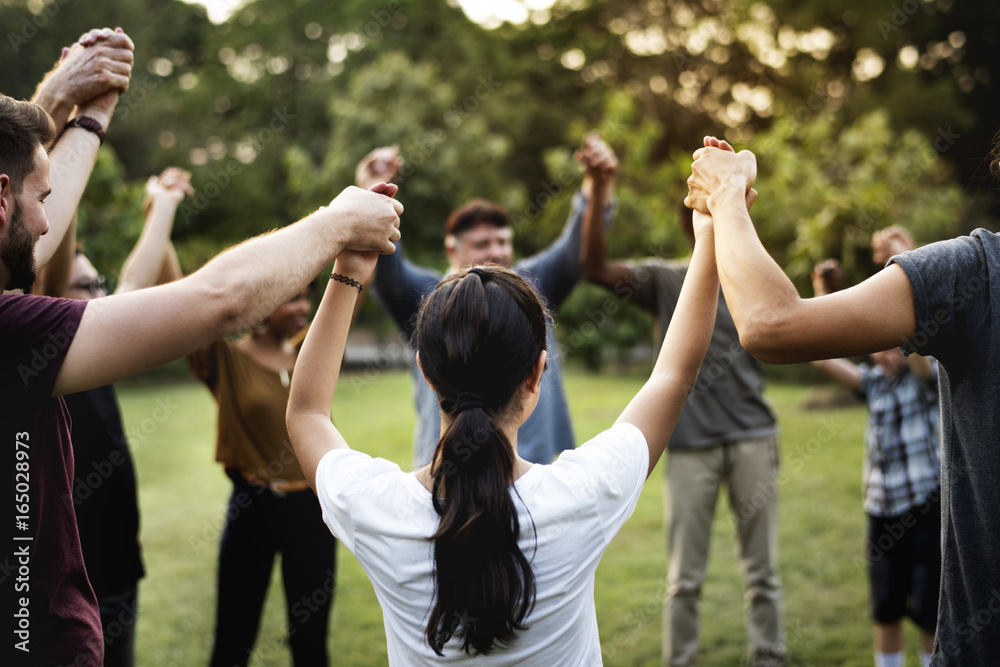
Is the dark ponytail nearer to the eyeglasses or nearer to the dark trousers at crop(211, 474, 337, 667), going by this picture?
the eyeglasses

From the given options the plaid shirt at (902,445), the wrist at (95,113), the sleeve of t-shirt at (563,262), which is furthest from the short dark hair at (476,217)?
the plaid shirt at (902,445)

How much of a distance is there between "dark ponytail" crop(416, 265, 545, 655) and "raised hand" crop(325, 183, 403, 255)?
0.19 metres

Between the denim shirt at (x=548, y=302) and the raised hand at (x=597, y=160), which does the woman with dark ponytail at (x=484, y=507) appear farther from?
the raised hand at (x=597, y=160)

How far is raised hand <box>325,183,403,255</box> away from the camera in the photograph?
1.51 metres

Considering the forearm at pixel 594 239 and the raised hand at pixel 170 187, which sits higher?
the raised hand at pixel 170 187

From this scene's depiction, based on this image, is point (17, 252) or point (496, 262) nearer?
point (17, 252)

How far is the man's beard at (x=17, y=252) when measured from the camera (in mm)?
1389

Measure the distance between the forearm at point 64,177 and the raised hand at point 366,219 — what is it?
0.84 metres

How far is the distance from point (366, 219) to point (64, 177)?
0.94 m

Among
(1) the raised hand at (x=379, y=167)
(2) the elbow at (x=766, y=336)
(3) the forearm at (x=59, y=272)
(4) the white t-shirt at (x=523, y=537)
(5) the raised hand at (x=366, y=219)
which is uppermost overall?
(1) the raised hand at (x=379, y=167)

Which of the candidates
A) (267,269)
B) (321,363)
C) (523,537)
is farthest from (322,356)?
(523,537)

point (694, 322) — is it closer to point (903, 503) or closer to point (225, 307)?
point (225, 307)

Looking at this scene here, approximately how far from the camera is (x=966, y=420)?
1438mm

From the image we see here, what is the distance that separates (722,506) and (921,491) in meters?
4.01
